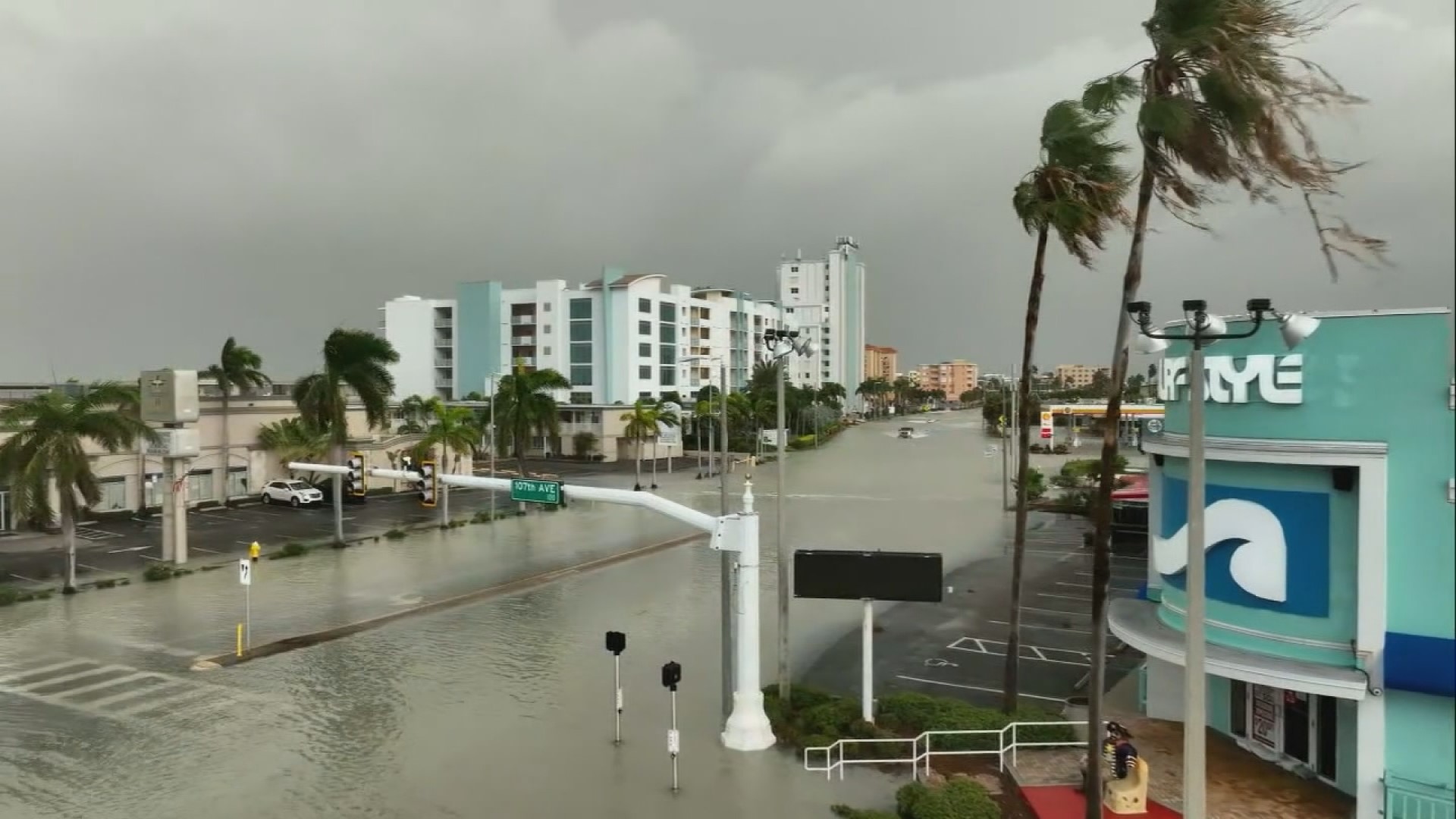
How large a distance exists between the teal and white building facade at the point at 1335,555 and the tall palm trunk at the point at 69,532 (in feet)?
103

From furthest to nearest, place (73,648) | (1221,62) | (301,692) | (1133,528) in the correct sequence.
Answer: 1. (1133,528)
2. (73,648)
3. (301,692)
4. (1221,62)

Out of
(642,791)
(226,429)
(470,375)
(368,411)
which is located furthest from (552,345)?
(642,791)

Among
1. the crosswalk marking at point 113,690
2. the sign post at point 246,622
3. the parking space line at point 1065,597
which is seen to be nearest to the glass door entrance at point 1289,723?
the parking space line at point 1065,597

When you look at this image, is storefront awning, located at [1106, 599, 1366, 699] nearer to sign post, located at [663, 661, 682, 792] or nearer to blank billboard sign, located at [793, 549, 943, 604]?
blank billboard sign, located at [793, 549, 943, 604]

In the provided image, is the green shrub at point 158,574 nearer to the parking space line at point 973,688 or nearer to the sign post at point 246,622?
the sign post at point 246,622

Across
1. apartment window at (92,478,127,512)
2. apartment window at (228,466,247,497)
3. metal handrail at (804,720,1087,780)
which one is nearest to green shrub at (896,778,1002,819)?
metal handrail at (804,720,1087,780)

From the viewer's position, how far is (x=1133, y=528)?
38.4 meters

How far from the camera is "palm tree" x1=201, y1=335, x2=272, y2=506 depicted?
49.2m

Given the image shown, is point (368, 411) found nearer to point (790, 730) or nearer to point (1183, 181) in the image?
point (790, 730)

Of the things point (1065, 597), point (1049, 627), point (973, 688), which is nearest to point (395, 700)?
point (973, 688)

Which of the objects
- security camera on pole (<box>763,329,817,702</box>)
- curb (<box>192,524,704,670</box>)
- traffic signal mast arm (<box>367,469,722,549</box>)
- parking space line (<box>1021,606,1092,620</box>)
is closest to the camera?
traffic signal mast arm (<box>367,469,722,549</box>)

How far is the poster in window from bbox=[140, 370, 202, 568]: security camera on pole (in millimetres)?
34605

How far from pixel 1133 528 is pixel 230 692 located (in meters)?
34.0

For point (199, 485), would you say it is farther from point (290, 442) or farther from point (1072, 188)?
point (1072, 188)
